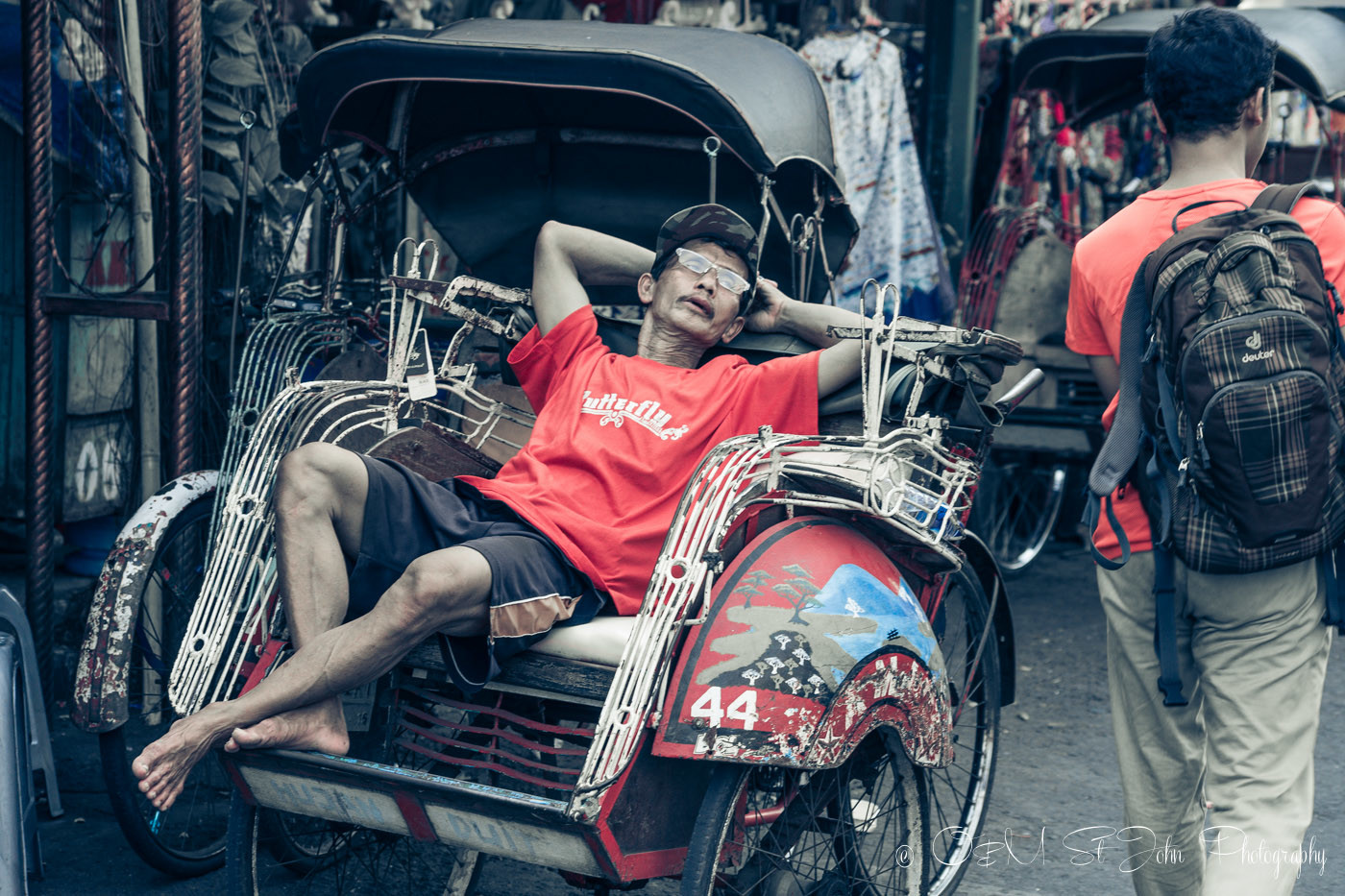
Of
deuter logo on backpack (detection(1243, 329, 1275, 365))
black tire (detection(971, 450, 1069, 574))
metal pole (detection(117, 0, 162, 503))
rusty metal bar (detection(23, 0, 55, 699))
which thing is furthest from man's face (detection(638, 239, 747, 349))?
black tire (detection(971, 450, 1069, 574))

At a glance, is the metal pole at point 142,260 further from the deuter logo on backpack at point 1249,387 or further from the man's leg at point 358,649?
the deuter logo on backpack at point 1249,387

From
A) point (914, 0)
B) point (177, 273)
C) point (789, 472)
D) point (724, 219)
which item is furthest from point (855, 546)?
point (914, 0)

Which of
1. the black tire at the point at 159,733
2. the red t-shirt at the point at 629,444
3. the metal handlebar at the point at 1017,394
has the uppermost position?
the metal handlebar at the point at 1017,394

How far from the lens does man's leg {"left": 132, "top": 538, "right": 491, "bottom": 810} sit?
2.67 m

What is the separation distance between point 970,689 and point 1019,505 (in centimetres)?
381

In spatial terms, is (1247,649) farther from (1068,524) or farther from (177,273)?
(1068,524)

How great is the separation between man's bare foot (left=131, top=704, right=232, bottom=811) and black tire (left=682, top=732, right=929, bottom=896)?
39.0 inches

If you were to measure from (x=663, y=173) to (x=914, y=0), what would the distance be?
13.6 feet

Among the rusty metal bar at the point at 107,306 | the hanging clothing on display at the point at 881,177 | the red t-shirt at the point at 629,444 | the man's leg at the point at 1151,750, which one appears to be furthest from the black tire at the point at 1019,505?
the rusty metal bar at the point at 107,306

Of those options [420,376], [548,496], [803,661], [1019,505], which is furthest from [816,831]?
[1019,505]

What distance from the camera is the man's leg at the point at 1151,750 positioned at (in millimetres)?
2586

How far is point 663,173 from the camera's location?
4371mm

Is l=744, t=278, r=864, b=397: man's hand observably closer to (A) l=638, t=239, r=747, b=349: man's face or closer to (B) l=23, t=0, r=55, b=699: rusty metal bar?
(A) l=638, t=239, r=747, b=349: man's face

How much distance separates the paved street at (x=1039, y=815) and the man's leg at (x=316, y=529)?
98 centimetres
